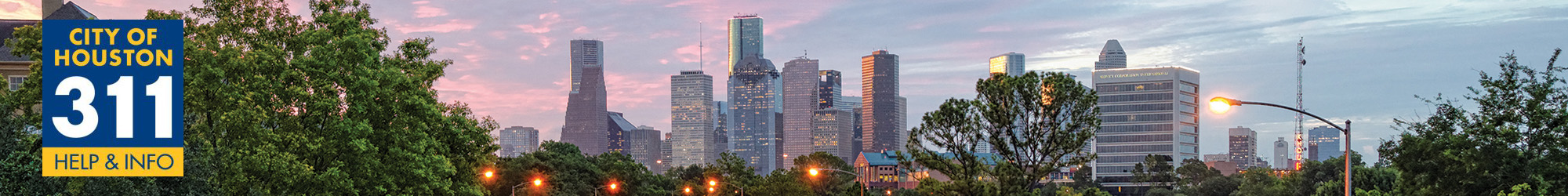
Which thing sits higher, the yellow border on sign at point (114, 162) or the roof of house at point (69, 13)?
the roof of house at point (69, 13)

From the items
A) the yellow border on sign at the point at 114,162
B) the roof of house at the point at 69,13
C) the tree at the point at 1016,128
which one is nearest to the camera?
the yellow border on sign at the point at 114,162

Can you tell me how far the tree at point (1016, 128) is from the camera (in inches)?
1412

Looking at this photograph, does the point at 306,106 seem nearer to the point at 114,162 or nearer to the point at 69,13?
the point at 114,162

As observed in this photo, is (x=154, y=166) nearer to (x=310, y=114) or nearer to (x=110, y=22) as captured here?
(x=110, y=22)

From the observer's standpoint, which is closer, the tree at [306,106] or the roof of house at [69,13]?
the tree at [306,106]

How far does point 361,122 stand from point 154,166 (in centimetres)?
823

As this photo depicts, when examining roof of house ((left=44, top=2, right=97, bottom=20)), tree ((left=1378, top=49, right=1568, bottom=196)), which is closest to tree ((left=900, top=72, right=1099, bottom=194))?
tree ((left=1378, top=49, right=1568, bottom=196))

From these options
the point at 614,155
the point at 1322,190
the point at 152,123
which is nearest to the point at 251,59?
the point at 152,123

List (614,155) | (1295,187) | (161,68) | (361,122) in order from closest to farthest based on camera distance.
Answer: (161,68) < (361,122) < (1295,187) < (614,155)

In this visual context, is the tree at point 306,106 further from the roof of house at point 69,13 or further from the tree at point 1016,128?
the roof of house at point 69,13

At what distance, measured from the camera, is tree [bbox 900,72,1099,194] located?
3588 cm

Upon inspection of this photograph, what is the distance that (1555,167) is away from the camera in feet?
122

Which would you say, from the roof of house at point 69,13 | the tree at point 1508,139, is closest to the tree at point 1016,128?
the tree at point 1508,139

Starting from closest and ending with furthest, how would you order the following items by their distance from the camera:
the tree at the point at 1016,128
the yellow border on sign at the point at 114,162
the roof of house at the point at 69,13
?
the yellow border on sign at the point at 114,162 < the tree at the point at 1016,128 < the roof of house at the point at 69,13
